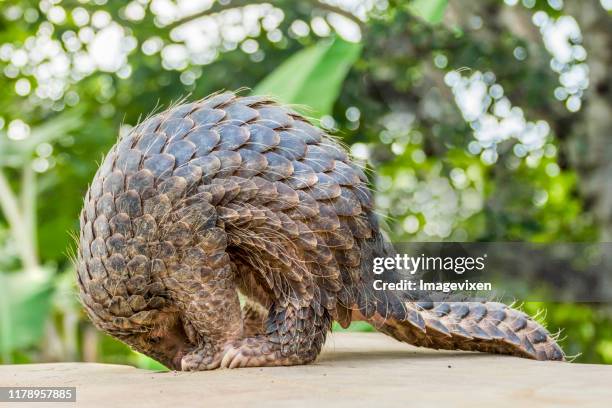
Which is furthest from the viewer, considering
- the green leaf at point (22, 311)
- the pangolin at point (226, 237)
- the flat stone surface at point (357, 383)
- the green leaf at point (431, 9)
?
the green leaf at point (22, 311)

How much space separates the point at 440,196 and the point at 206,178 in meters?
4.83

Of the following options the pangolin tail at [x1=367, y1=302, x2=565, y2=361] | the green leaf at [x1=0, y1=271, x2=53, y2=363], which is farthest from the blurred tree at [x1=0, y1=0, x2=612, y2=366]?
the pangolin tail at [x1=367, y1=302, x2=565, y2=361]

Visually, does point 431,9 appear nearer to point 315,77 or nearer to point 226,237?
point 315,77

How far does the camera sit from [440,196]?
6.75 metres

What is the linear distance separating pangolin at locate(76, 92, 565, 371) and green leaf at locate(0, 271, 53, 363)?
105 inches

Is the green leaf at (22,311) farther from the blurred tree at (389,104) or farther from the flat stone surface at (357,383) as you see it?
the flat stone surface at (357,383)

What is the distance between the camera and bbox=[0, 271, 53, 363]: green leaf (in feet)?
15.4

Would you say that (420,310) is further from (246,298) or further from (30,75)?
(30,75)

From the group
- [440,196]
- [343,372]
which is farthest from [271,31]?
[343,372]

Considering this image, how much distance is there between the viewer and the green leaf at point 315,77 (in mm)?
4207

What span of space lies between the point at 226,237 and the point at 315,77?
2.27 meters

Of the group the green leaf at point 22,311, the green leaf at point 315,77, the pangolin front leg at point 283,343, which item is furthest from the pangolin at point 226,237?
the green leaf at point 22,311

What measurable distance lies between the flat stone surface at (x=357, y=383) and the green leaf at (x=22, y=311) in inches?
93.5

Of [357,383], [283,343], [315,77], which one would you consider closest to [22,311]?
[315,77]
